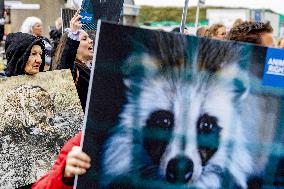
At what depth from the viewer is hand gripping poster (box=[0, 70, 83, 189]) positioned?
3.34 m

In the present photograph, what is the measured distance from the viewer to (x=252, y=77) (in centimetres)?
194

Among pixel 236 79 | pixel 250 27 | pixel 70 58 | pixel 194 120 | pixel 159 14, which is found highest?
pixel 250 27

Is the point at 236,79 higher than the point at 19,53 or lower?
higher

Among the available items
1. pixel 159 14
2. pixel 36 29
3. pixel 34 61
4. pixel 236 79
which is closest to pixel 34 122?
pixel 34 61

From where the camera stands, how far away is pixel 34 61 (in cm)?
382

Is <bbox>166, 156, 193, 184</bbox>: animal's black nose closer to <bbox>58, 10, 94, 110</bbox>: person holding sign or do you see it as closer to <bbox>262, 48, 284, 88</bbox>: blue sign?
<bbox>262, 48, 284, 88</bbox>: blue sign

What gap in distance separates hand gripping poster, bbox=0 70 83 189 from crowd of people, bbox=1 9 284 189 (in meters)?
0.12

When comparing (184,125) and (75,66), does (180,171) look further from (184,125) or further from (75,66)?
(75,66)

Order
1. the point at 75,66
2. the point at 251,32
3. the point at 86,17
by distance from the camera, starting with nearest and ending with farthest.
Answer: the point at 251,32 → the point at 75,66 → the point at 86,17

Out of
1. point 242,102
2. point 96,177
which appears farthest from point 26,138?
point 242,102

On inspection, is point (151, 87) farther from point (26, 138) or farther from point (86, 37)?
point (86, 37)

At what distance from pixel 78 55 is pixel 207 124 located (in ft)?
8.86

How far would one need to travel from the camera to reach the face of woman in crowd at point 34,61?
373cm

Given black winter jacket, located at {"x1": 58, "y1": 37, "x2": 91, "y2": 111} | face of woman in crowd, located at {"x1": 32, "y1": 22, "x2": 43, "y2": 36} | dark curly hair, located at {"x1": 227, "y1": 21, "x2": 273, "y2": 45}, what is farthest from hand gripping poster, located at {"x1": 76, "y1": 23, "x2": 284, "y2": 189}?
face of woman in crowd, located at {"x1": 32, "y1": 22, "x2": 43, "y2": 36}
